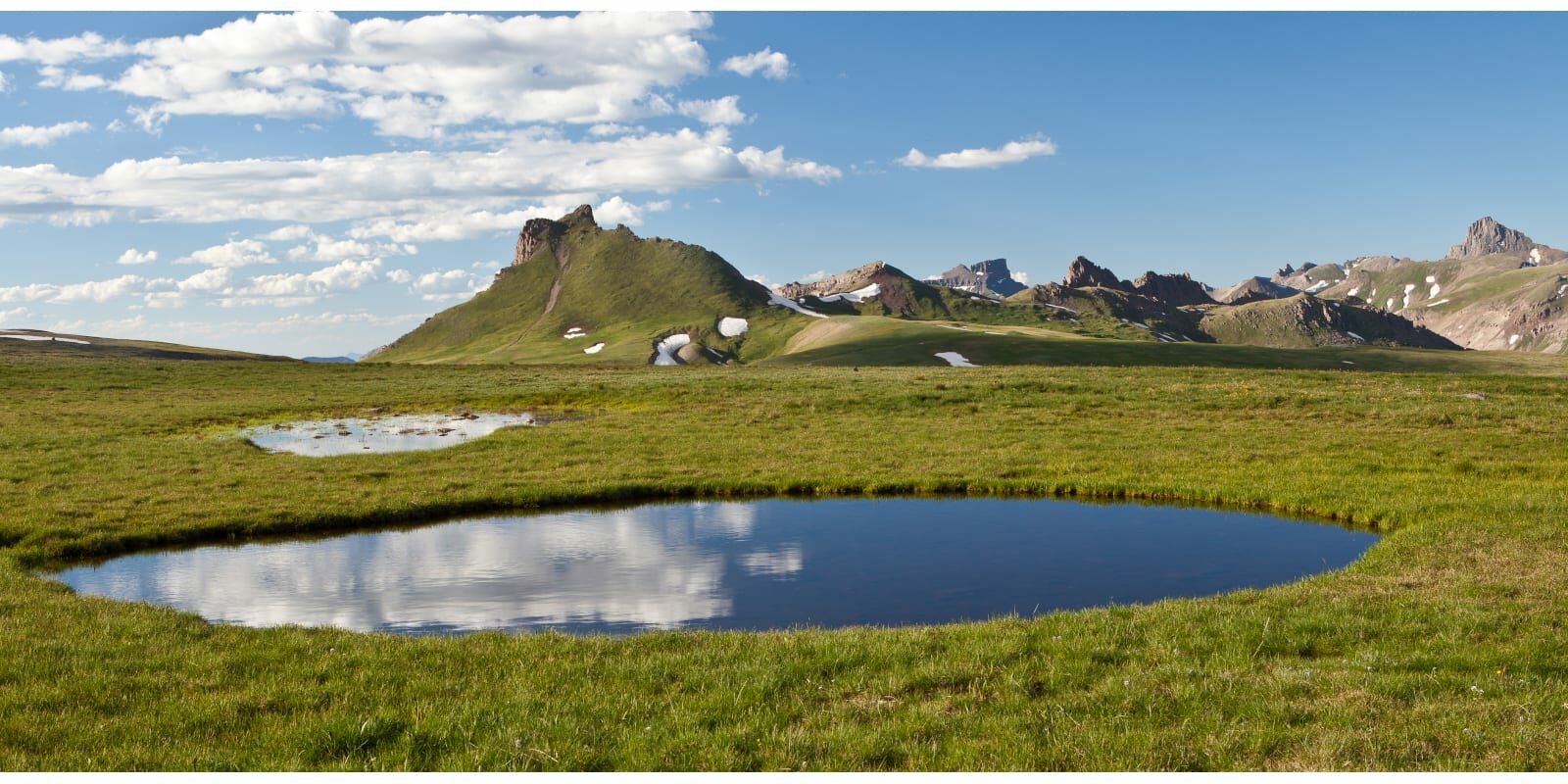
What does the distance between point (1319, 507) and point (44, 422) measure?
61.8 metres

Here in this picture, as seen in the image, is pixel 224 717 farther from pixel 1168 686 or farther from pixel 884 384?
pixel 884 384

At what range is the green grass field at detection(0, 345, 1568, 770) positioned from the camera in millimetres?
11453

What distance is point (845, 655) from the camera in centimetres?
1492

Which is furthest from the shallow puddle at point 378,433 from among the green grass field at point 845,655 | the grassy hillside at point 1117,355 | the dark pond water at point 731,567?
the grassy hillside at point 1117,355

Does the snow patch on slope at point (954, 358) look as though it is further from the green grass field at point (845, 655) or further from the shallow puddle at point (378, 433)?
the green grass field at point (845, 655)

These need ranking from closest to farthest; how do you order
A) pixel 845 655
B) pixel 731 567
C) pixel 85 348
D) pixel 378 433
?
pixel 845 655 → pixel 731 567 → pixel 378 433 → pixel 85 348

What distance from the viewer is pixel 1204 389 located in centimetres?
A: 5928

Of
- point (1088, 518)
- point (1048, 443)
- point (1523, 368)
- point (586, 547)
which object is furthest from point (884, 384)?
point (1523, 368)

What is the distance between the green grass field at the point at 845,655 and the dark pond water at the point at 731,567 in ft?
6.94

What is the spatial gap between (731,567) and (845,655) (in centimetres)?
884

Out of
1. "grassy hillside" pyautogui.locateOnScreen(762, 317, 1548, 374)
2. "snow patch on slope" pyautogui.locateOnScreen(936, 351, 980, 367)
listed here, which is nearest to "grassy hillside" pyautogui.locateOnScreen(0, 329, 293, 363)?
"grassy hillside" pyautogui.locateOnScreen(762, 317, 1548, 374)

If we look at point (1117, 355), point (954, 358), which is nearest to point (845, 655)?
point (954, 358)

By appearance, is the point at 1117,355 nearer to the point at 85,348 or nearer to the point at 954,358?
the point at 954,358

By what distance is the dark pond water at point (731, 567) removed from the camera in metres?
19.8
